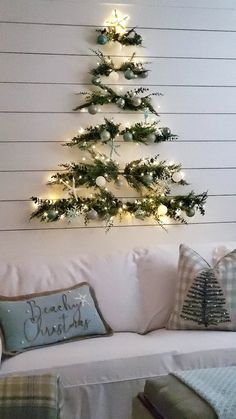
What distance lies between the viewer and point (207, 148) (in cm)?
297

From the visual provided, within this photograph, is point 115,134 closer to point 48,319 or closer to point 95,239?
point 95,239

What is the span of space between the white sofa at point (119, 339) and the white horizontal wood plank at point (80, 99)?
89 centimetres

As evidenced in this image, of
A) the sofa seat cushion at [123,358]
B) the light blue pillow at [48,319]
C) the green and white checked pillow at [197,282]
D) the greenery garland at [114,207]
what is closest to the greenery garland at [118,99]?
the greenery garland at [114,207]

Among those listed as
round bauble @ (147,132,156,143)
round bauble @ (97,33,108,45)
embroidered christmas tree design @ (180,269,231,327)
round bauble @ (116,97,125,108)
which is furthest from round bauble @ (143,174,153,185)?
round bauble @ (97,33,108,45)

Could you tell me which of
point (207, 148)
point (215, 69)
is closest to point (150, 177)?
point (207, 148)

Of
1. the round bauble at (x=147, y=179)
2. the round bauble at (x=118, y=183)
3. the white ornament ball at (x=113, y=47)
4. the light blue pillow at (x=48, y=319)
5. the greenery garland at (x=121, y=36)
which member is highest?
the greenery garland at (x=121, y=36)

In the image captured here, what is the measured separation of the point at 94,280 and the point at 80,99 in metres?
1.09

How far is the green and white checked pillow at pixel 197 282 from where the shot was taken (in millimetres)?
2236

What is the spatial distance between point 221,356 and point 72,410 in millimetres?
659

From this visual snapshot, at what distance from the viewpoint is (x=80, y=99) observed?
9.18ft

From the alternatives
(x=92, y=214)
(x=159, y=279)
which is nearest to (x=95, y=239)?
(x=92, y=214)

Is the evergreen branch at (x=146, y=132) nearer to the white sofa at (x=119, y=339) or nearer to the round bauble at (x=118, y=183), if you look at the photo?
the round bauble at (x=118, y=183)

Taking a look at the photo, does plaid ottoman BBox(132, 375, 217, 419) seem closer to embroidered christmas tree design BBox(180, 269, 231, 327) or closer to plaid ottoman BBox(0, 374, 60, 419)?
plaid ottoman BBox(0, 374, 60, 419)

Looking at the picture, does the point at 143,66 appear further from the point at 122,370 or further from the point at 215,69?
the point at 122,370
